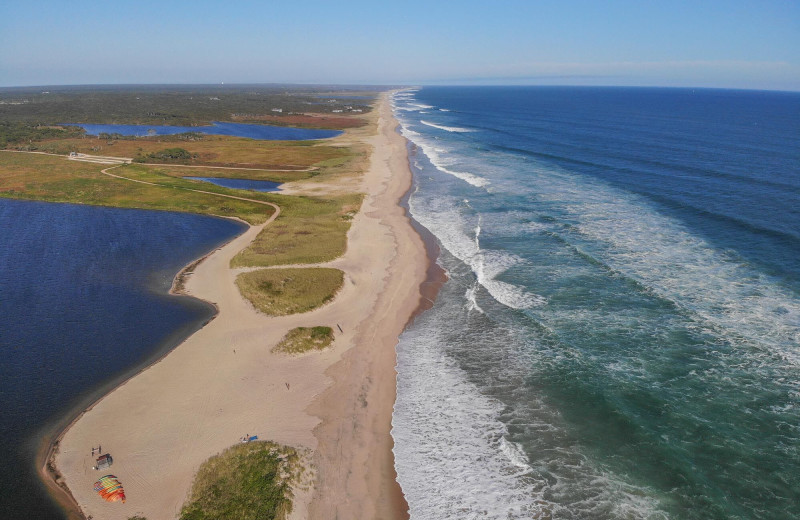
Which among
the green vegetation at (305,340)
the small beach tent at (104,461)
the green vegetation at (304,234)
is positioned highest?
the green vegetation at (304,234)

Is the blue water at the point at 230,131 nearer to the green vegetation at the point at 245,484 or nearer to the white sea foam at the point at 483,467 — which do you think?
the white sea foam at the point at 483,467

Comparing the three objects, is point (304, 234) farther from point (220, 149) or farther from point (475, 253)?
point (220, 149)

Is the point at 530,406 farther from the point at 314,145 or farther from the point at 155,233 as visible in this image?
the point at 314,145

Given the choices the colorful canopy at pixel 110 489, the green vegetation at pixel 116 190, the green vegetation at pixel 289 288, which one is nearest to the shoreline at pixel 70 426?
the colorful canopy at pixel 110 489

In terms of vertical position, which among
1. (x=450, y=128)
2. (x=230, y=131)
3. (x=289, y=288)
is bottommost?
(x=289, y=288)

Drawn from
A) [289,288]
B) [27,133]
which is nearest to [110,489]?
[289,288]
